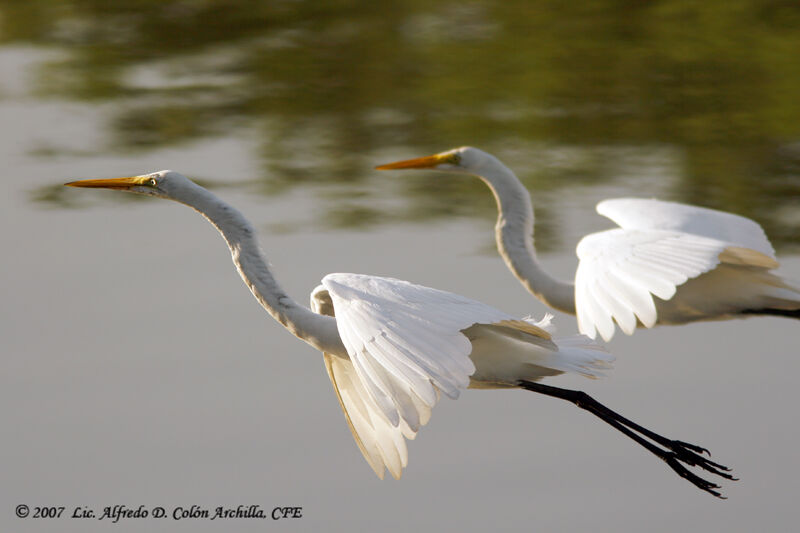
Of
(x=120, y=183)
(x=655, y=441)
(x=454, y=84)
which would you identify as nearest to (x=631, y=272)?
(x=655, y=441)

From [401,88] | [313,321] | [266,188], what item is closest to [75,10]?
[401,88]

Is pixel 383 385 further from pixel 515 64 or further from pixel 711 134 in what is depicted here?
pixel 515 64

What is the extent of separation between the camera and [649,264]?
3379 millimetres

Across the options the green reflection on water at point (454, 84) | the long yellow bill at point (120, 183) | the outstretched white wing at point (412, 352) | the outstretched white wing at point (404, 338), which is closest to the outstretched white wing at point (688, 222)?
the outstretched white wing at point (412, 352)

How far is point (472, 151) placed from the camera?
4.66m

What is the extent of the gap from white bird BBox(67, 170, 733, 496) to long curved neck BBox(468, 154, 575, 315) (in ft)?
2.38

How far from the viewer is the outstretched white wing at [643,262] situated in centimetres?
325

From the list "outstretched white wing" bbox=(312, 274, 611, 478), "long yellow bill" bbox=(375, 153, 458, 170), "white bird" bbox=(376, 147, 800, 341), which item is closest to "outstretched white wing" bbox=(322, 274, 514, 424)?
"outstretched white wing" bbox=(312, 274, 611, 478)

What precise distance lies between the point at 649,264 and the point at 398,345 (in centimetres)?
97

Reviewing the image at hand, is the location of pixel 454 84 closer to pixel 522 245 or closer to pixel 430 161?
pixel 430 161

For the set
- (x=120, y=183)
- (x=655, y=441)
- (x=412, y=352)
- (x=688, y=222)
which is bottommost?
(x=655, y=441)

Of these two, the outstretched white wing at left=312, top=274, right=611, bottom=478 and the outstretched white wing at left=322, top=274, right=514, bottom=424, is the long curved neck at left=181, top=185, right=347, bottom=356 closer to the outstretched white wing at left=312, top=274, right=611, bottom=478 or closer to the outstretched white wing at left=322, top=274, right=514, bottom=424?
the outstretched white wing at left=312, top=274, right=611, bottom=478

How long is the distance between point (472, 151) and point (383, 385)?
6.99 ft

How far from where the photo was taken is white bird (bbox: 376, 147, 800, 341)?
3303 millimetres
